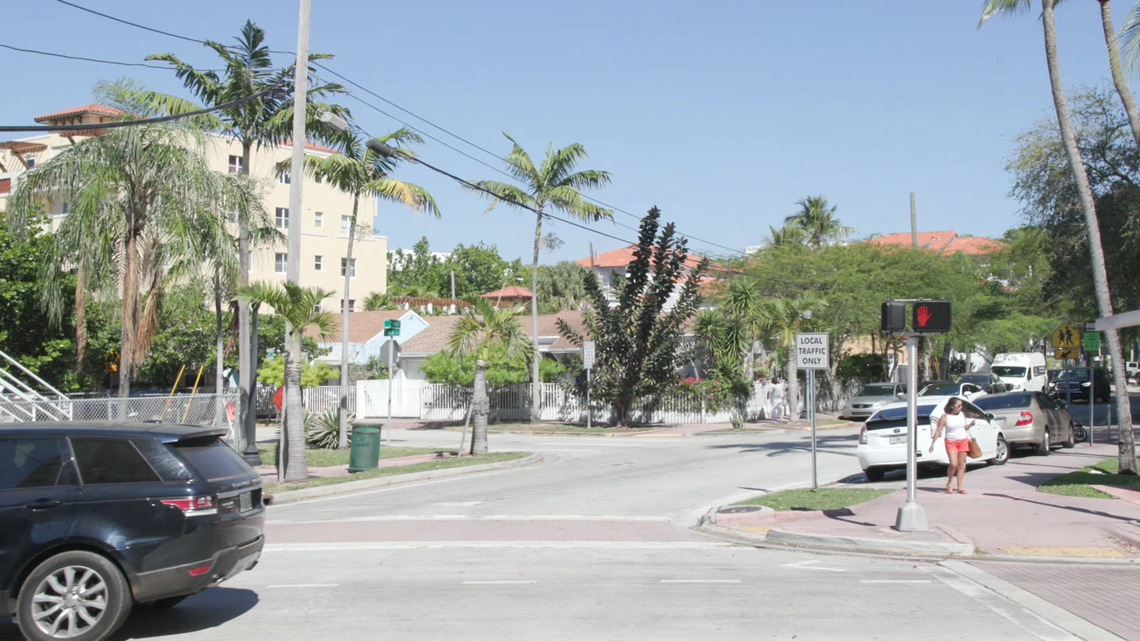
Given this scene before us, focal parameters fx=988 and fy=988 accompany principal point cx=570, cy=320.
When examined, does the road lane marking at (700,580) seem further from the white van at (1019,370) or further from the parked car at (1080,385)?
the white van at (1019,370)

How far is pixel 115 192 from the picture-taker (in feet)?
71.3

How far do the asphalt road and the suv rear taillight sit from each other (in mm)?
983

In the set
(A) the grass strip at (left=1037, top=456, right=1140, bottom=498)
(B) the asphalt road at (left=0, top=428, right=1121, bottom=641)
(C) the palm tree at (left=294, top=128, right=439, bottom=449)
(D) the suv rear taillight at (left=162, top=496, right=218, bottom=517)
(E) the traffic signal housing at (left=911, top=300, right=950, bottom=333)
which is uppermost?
(C) the palm tree at (left=294, top=128, right=439, bottom=449)

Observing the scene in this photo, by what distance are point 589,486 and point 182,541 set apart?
12.1m

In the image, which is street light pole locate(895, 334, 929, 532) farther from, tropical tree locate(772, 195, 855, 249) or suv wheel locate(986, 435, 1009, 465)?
tropical tree locate(772, 195, 855, 249)

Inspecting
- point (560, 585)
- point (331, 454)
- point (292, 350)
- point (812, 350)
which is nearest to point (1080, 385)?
point (812, 350)

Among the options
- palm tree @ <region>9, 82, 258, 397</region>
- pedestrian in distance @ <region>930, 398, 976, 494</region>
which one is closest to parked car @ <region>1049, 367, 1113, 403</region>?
pedestrian in distance @ <region>930, 398, 976, 494</region>

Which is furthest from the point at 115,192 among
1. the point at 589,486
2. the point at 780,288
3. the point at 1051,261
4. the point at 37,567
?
the point at 780,288

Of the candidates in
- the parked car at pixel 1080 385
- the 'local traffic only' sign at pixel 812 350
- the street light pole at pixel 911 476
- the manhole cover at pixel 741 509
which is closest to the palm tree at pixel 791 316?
the parked car at pixel 1080 385

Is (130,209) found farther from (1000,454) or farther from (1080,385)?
(1080,385)

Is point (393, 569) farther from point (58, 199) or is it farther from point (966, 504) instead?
point (58, 199)

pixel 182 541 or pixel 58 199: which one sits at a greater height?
pixel 58 199

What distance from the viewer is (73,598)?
712 centimetres

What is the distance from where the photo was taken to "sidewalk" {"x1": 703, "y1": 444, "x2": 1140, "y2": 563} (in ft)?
37.5
